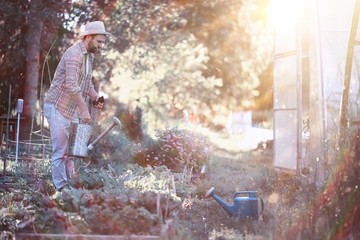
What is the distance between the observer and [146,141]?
9.59 meters

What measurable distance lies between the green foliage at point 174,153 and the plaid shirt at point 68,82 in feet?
10.00

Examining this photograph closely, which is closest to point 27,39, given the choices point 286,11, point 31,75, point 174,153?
point 31,75

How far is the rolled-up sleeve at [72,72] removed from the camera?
515 centimetres

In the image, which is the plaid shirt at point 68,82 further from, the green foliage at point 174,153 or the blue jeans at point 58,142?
the green foliage at point 174,153

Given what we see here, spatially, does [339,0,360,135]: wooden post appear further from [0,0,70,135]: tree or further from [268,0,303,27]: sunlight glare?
[0,0,70,135]: tree

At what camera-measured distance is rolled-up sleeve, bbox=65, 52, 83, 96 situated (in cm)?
515

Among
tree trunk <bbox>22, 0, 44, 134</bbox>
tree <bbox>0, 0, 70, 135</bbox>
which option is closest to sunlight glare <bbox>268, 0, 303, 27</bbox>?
tree <bbox>0, 0, 70, 135</bbox>

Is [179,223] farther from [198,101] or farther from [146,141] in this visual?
[198,101]

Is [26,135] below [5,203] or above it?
above

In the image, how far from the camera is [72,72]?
5.17m

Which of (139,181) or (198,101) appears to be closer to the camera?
(139,181)

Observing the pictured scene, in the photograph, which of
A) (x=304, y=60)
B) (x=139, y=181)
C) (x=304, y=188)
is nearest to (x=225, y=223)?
(x=304, y=188)

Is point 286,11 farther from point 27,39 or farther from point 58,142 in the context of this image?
point 27,39

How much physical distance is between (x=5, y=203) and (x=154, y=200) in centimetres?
167
